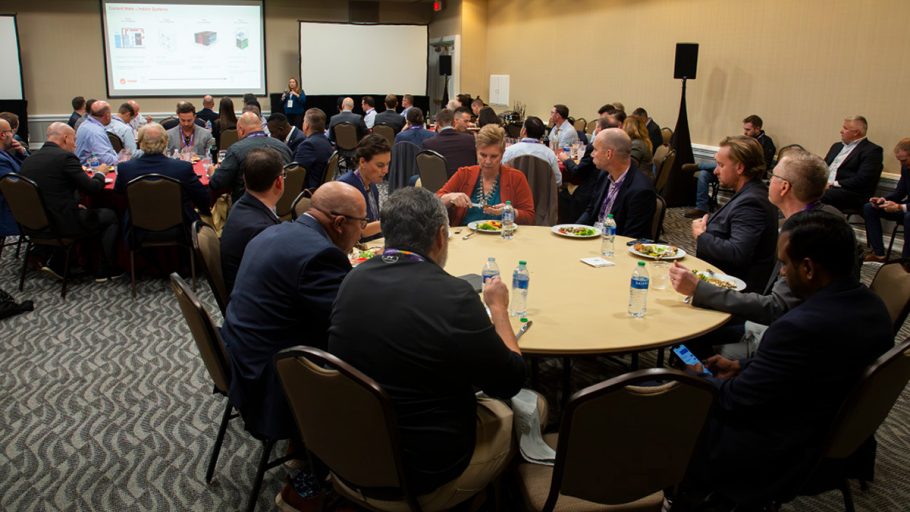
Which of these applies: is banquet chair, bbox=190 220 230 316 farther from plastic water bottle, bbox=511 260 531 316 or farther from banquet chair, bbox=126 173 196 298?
banquet chair, bbox=126 173 196 298

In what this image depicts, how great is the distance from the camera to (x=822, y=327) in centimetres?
194

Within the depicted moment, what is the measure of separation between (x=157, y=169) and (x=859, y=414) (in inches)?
180

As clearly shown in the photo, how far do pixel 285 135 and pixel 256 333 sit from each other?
190 inches

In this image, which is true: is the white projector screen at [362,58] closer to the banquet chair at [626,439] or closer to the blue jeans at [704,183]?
the blue jeans at [704,183]

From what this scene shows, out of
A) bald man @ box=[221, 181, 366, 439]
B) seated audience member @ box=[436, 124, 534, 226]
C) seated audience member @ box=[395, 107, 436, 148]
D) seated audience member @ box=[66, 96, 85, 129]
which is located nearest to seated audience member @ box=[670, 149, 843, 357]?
bald man @ box=[221, 181, 366, 439]

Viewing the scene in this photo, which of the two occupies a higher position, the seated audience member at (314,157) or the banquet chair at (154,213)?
the seated audience member at (314,157)

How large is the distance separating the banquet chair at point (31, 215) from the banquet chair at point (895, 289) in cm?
505

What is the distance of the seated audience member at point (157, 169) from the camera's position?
194 inches

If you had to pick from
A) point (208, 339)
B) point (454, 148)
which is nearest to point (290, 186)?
point (454, 148)

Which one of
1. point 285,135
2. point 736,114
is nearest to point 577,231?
point 285,135

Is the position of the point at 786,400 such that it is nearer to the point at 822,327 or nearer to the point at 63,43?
the point at 822,327

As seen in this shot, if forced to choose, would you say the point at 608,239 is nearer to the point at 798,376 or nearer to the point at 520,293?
the point at 520,293

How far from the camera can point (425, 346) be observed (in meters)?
1.78

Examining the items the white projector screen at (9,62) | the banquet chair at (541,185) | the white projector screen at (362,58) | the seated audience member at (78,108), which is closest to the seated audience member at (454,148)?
the banquet chair at (541,185)
